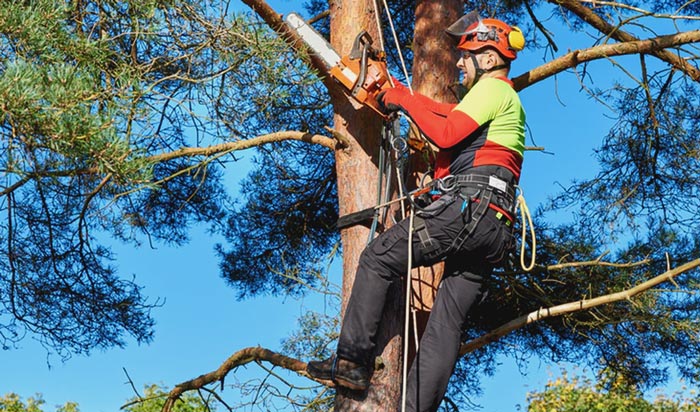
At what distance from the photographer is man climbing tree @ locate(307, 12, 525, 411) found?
3.85 m

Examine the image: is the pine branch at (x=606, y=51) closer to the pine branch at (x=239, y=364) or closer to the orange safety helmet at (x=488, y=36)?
the orange safety helmet at (x=488, y=36)

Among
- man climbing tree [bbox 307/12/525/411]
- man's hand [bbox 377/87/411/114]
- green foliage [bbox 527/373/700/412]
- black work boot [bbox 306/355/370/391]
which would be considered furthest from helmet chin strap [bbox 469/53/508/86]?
green foliage [bbox 527/373/700/412]

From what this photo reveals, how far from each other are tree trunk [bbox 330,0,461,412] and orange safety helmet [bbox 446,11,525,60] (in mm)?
765

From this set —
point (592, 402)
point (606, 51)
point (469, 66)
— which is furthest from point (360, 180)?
point (592, 402)

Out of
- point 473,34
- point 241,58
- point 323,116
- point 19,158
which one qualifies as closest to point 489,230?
point 473,34

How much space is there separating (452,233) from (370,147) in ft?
3.31

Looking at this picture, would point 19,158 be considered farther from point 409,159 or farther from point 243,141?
point 409,159

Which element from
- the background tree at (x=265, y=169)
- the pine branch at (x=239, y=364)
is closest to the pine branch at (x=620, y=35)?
the background tree at (x=265, y=169)

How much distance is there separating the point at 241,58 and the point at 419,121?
3.91 feet

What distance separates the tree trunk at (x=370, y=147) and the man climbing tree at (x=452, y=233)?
8.2 inches

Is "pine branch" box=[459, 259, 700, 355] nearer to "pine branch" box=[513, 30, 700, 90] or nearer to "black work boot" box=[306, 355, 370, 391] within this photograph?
"black work boot" box=[306, 355, 370, 391]

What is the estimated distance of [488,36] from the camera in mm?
4082

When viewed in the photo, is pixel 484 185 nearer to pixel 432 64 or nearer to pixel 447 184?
pixel 447 184

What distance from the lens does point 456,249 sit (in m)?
3.86
